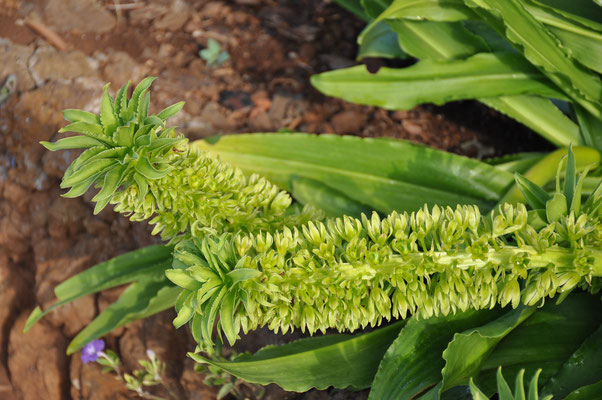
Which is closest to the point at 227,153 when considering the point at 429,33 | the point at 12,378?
the point at 429,33

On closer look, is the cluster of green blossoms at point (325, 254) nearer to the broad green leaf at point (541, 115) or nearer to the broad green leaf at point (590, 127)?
the broad green leaf at point (590, 127)

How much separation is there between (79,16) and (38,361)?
192cm

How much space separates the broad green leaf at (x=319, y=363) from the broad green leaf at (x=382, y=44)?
1.36 metres

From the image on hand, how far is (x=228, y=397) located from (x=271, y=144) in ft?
3.37

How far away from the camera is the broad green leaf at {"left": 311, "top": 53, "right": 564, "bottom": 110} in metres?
2.29

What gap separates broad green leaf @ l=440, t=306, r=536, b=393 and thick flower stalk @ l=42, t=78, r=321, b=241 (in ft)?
1.90

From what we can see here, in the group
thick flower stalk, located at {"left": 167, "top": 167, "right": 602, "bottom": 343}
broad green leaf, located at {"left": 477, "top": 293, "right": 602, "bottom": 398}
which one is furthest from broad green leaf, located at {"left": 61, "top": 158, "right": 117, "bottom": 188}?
broad green leaf, located at {"left": 477, "top": 293, "right": 602, "bottom": 398}

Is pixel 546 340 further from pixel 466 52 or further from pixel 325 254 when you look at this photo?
pixel 466 52

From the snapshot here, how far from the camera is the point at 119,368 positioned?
8.77 feet

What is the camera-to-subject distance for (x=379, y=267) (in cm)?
129

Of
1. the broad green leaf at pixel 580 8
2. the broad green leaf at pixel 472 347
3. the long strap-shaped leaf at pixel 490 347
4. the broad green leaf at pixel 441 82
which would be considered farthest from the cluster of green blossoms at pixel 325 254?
the broad green leaf at pixel 441 82

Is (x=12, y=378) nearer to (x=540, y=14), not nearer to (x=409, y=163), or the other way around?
(x=409, y=163)

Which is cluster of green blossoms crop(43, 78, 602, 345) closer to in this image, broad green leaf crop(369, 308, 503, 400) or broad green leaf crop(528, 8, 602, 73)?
broad green leaf crop(369, 308, 503, 400)

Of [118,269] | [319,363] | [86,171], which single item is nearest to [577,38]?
[319,363]
